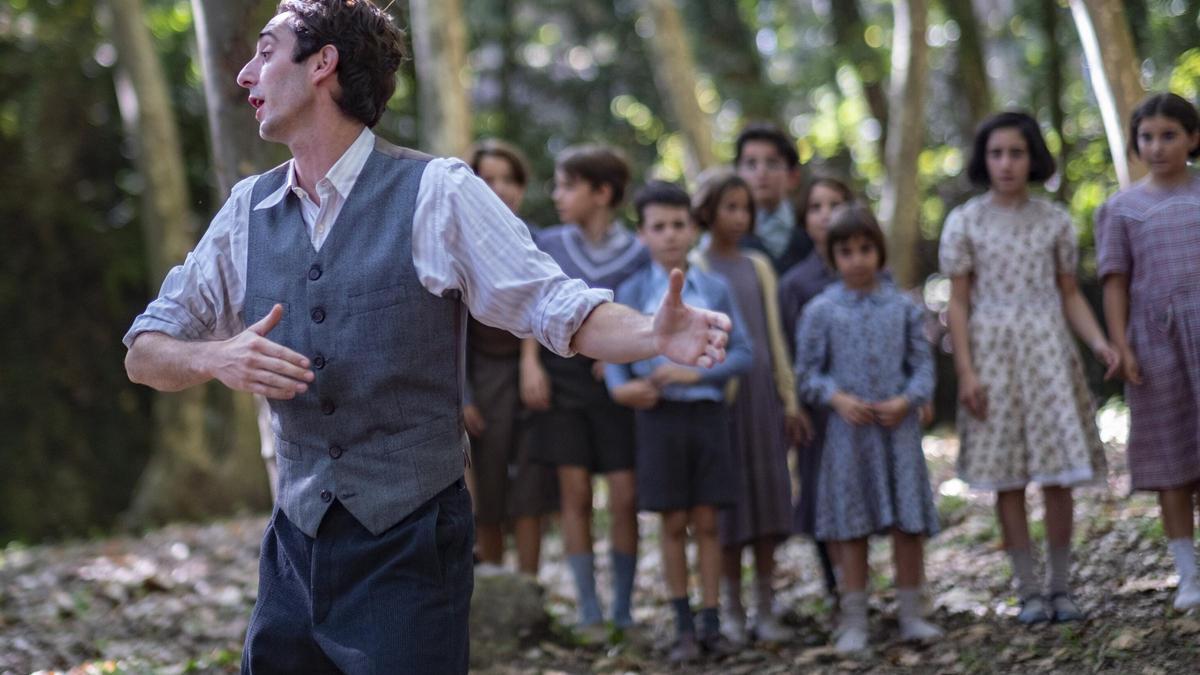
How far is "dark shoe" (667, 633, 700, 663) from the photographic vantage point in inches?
234

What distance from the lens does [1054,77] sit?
13820mm

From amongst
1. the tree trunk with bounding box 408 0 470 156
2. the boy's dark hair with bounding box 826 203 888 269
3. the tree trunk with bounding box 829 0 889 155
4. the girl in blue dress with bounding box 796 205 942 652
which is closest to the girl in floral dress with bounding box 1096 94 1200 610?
the girl in blue dress with bounding box 796 205 942 652

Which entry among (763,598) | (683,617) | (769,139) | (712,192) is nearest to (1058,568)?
(763,598)

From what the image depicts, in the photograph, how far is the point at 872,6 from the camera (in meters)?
19.4

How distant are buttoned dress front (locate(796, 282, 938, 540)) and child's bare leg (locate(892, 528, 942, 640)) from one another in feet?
0.26

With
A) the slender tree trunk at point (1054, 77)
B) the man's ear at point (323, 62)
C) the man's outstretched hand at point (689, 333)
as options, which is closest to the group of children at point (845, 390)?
the man's ear at point (323, 62)

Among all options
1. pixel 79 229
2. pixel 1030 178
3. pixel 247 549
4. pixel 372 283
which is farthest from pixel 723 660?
pixel 79 229

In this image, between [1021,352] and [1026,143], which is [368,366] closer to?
[1021,352]

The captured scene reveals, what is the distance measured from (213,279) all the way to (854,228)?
11.3 feet

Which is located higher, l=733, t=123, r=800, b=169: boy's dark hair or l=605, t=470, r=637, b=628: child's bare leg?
l=733, t=123, r=800, b=169: boy's dark hair

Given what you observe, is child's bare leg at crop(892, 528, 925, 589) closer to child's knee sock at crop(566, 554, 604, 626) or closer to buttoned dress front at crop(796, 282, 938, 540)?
buttoned dress front at crop(796, 282, 938, 540)

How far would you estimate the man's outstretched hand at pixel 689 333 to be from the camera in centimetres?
273

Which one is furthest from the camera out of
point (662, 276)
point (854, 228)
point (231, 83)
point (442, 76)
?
point (442, 76)

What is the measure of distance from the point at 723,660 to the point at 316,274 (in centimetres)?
347
